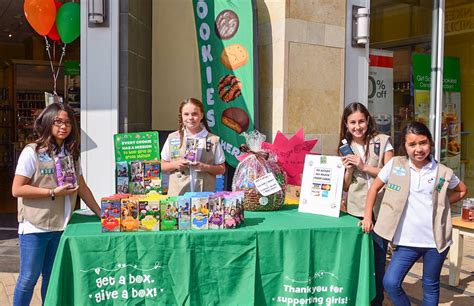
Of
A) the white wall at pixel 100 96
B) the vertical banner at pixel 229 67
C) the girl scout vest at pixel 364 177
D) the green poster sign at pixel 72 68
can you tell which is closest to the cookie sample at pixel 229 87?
the vertical banner at pixel 229 67

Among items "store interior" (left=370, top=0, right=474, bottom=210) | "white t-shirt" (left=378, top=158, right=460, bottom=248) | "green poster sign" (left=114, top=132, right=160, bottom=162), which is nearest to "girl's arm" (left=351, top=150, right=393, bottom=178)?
"white t-shirt" (left=378, top=158, right=460, bottom=248)

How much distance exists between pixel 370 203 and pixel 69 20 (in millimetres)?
3560

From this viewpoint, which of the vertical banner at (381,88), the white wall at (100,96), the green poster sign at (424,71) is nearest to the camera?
the white wall at (100,96)

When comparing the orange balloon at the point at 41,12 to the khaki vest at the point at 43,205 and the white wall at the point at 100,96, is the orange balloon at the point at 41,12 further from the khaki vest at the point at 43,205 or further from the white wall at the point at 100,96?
the khaki vest at the point at 43,205

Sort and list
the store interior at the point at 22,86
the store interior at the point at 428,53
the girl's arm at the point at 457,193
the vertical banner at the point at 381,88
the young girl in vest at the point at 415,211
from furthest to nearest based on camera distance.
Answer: the store interior at the point at 22,86 → the store interior at the point at 428,53 → the vertical banner at the point at 381,88 → the girl's arm at the point at 457,193 → the young girl in vest at the point at 415,211

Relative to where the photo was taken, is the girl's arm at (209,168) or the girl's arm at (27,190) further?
the girl's arm at (209,168)

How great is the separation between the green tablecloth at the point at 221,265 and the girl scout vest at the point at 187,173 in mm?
557

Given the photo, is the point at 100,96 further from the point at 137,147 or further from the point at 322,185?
the point at 322,185

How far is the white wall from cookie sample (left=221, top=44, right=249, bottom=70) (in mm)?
1015

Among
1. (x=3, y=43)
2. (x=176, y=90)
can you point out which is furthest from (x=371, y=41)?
(x=3, y=43)

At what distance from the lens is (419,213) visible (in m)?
A: 2.83

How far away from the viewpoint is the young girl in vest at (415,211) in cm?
282

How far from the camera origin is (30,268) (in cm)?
283

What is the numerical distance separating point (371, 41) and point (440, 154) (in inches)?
71.1
